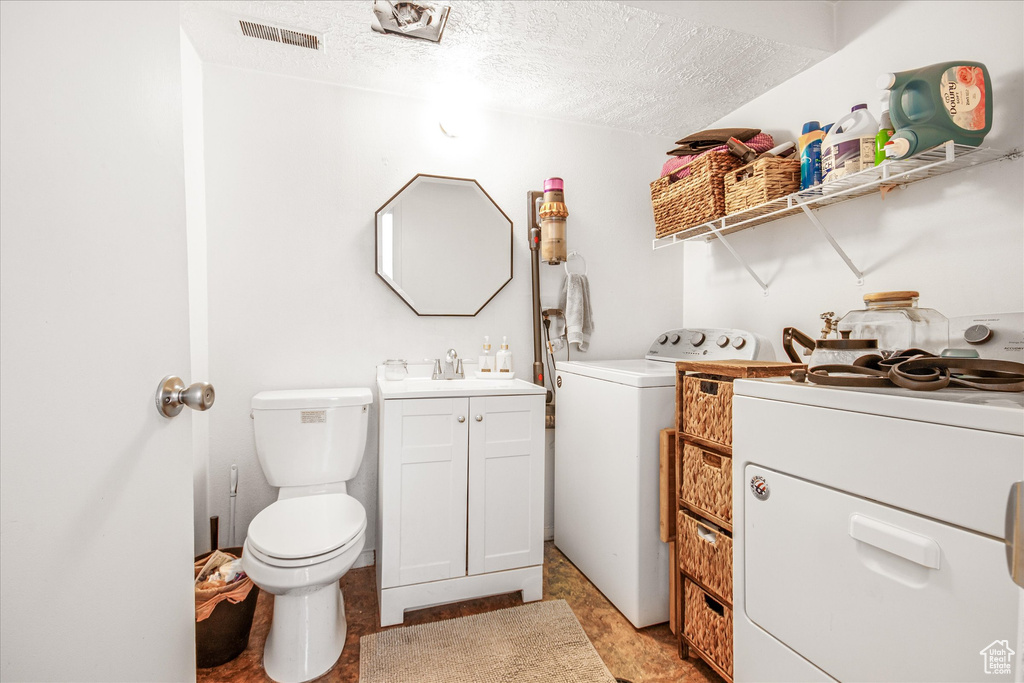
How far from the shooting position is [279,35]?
1.68 metres

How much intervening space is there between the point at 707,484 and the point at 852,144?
3.82 feet

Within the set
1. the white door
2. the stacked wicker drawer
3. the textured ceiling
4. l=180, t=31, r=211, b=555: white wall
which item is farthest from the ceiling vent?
the stacked wicker drawer

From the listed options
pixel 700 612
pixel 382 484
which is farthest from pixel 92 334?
pixel 700 612

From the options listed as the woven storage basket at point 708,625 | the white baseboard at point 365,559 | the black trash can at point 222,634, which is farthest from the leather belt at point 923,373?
the white baseboard at point 365,559

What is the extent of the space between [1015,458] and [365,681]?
65.6 inches

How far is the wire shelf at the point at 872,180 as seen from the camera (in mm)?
1200

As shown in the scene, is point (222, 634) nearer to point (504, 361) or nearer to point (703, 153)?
point (504, 361)

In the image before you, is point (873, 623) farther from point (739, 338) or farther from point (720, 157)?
point (720, 157)

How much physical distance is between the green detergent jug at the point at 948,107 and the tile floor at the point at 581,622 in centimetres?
169

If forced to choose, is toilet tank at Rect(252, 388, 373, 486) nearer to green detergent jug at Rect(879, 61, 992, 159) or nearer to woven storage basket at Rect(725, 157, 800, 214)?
woven storage basket at Rect(725, 157, 800, 214)

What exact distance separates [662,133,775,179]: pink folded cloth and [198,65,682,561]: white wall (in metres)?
0.45

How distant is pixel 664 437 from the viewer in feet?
5.10

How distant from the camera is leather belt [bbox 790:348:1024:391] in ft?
2.80

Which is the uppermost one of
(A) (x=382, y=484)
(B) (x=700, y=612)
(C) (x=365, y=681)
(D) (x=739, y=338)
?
(D) (x=739, y=338)
